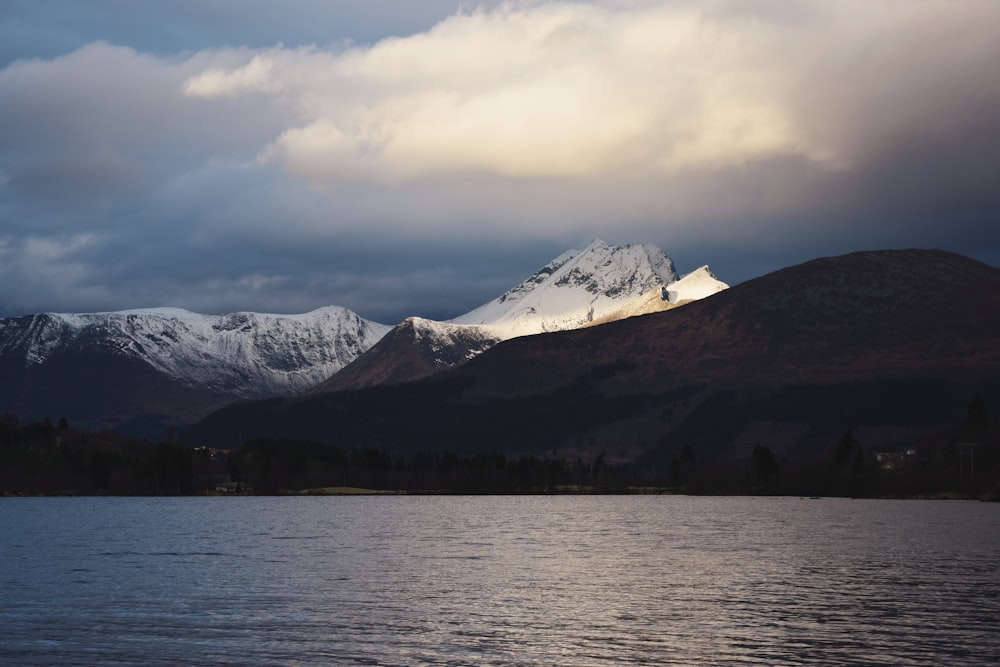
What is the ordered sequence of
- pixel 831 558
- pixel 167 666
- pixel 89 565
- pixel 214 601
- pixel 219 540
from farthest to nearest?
pixel 219 540 < pixel 831 558 < pixel 89 565 < pixel 214 601 < pixel 167 666

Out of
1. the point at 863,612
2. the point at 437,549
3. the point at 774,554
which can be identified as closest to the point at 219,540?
the point at 437,549

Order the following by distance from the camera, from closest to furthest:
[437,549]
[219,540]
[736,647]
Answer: [736,647], [437,549], [219,540]

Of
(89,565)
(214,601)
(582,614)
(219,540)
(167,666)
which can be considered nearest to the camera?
(167,666)

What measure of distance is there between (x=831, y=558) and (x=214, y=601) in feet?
255

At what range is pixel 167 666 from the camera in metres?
72.9

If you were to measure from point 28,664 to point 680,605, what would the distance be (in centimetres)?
5120

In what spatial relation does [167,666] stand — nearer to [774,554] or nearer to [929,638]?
[929,638]

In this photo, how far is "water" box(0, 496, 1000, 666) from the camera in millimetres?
78625

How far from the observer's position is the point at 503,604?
4011 inches

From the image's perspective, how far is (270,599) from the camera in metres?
105

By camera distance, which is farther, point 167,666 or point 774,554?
point 774,554

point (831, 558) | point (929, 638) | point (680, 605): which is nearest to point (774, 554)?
point (831, 558)

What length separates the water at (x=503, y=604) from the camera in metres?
78.6

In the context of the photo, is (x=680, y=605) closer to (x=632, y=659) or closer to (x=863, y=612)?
(x=863, y=612)
